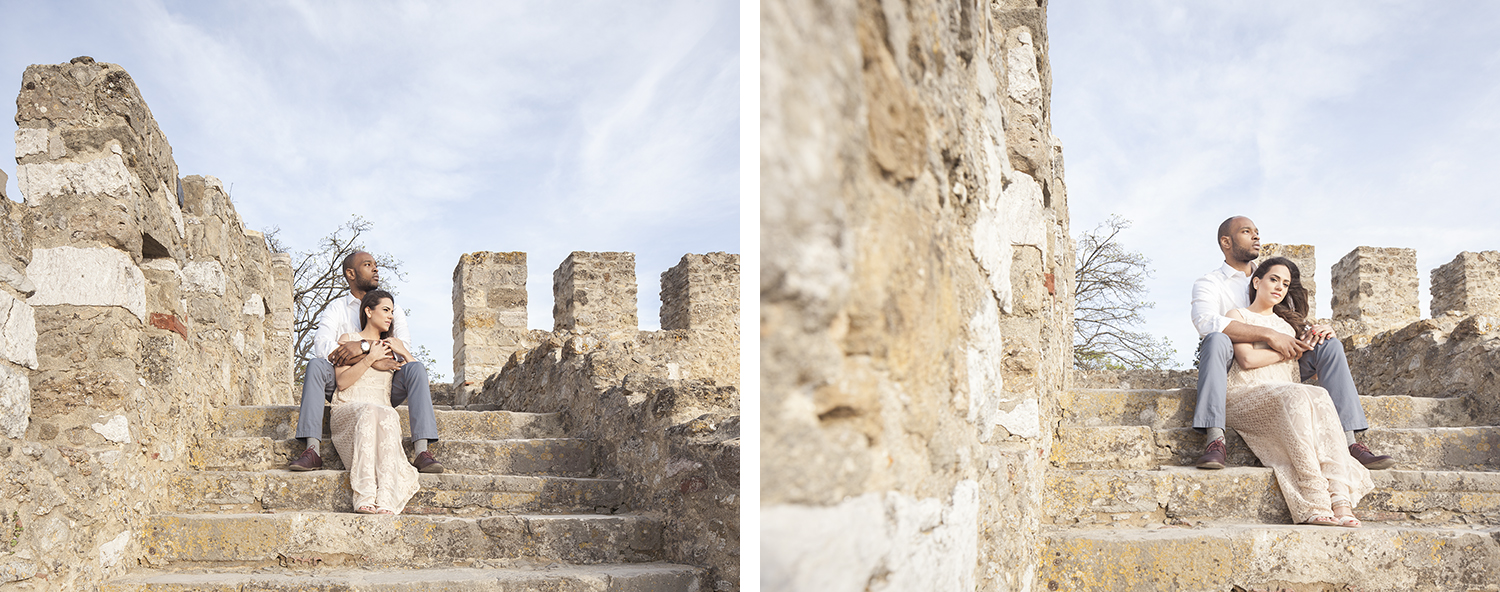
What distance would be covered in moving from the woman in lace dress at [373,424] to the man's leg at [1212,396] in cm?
309

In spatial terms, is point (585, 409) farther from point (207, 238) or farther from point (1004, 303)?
point (1004, 303)

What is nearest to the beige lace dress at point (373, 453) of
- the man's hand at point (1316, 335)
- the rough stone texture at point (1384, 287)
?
the man's hand at point (1316, 335)

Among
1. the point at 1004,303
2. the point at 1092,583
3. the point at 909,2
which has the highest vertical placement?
the point at 909,2

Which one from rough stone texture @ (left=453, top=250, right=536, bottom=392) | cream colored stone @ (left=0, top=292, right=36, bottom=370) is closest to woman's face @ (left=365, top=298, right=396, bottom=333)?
cream colored stone @ (left=0, top=292, right=36, bottom=370)

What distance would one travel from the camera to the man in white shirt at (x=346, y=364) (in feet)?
12.3

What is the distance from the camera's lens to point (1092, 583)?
8.82 feet

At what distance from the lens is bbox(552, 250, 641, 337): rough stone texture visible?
719 centimetres

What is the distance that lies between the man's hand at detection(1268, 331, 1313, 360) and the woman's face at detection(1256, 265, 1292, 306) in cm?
17

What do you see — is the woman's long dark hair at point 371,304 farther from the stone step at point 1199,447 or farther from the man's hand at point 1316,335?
the man's hand at point 1316,335

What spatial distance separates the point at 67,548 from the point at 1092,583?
10.1ft

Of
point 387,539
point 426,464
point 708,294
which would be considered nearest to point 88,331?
point 387,539

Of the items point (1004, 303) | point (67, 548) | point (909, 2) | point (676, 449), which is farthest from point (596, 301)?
point (909, 2)

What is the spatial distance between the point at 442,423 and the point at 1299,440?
3749mm

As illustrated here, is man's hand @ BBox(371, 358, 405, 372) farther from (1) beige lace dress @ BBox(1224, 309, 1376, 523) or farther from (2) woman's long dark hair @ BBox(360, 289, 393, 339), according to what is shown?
(1) beige lace dress @ BBox(1224, 309, 1376, 523)
